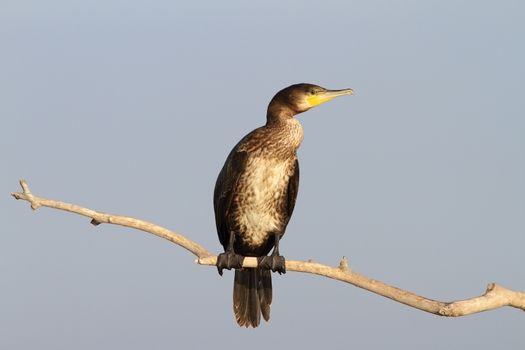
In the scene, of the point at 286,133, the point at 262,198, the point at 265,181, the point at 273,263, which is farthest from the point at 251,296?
the point at 286,133

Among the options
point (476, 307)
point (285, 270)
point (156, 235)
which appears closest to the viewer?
point (476, 307)

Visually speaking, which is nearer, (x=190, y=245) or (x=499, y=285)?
(x=499, y=285)

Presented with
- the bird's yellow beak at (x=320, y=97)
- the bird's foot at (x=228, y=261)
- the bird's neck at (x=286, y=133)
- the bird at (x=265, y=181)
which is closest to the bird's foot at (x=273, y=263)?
the bird at (x=265, y=181)

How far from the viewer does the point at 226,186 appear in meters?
7.55

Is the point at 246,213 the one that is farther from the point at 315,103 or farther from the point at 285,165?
the point at 315,103

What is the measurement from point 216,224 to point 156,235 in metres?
0.91

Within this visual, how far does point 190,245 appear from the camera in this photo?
707cm

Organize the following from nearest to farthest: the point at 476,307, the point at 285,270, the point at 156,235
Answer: the point at 476,307
the point at 156,235
the point at 285,270

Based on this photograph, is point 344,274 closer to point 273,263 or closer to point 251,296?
point 273,263

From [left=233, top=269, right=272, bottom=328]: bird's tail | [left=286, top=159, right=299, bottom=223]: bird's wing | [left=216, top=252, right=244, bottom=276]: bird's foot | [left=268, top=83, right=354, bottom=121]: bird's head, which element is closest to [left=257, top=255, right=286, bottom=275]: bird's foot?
[left=216, top=252, right=244, bottom=276]: bird's foot

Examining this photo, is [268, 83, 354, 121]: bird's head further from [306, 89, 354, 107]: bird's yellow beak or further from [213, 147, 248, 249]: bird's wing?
[213, 147, 248, 249]: bird's wing

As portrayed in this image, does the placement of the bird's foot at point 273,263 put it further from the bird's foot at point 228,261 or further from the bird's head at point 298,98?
the bird's head at point 298,98

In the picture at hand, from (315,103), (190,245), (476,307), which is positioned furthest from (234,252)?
(476,307)

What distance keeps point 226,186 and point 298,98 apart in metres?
0.88
